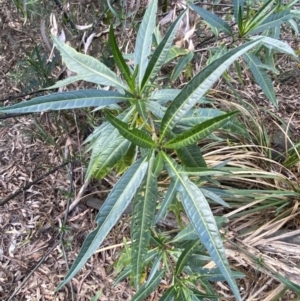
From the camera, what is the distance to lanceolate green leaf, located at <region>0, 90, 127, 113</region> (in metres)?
0.66

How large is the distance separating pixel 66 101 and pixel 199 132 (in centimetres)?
23

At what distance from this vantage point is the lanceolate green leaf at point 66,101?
0.66 m

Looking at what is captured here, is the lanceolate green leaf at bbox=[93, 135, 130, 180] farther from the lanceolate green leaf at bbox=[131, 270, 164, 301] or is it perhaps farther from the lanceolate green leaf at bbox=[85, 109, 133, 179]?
the lanceolate green leaf at bbox=[131, 270, 164, 301]

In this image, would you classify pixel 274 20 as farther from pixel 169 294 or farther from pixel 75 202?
pixel 75 202

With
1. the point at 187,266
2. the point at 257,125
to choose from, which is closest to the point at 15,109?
the point at 187,266

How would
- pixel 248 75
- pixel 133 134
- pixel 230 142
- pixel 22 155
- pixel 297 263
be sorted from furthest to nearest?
1. pixel 248 75
2. pixel 22 155
3. pixel 230 142
4. pixel 297 263
5. pixel 133 134

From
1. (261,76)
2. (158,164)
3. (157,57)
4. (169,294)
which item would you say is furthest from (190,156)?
(261,76)

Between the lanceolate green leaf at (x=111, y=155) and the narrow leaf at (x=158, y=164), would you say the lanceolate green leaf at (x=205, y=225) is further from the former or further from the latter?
the lanceolate green leaf at (x=111, y=155)

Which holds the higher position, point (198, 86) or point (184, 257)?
point (198, 86)

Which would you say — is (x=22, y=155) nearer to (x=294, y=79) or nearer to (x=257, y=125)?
(x=257, y=125)

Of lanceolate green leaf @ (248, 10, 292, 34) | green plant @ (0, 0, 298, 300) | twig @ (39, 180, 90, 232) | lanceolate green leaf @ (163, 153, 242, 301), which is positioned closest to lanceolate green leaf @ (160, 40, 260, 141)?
green plant @ (0, 0, 298, 300)

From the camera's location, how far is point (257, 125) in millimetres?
1744

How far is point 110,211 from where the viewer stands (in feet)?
2.19

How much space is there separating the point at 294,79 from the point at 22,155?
4.58ft
